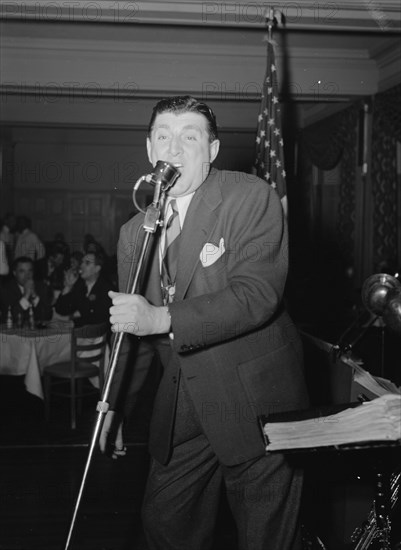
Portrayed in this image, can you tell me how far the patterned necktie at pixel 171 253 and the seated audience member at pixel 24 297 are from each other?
13.3ft

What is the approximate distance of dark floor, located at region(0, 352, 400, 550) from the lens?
2982 mm

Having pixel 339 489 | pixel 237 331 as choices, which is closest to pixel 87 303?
pixel 339 489

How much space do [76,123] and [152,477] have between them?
30.0 ft

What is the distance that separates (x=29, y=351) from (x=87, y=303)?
0.82 m

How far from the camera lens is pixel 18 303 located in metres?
6.25

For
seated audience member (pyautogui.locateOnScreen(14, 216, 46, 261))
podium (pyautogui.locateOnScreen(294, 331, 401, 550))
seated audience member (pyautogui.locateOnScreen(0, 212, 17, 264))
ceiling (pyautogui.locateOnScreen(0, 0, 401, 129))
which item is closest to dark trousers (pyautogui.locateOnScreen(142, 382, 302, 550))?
podium (pyautogui.locateOnScreen(294, 331, 401, 550))

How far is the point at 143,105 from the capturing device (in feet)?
34.7

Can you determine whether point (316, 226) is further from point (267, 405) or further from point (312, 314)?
point (267, 405)

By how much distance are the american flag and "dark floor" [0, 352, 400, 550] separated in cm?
226

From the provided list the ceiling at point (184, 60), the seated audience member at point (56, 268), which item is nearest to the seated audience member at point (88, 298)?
the seated audience member at point (56, 268)

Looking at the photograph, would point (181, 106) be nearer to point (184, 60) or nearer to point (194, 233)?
point (194, 233)

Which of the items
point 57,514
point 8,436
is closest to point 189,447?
point 57,514

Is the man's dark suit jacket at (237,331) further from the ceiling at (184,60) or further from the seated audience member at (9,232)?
the seated audience member at (9,232)

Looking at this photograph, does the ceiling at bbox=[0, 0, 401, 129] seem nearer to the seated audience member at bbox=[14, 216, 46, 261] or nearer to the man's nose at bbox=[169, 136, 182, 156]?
the seated audience member at bbox=[14, 216, 46, 261]
